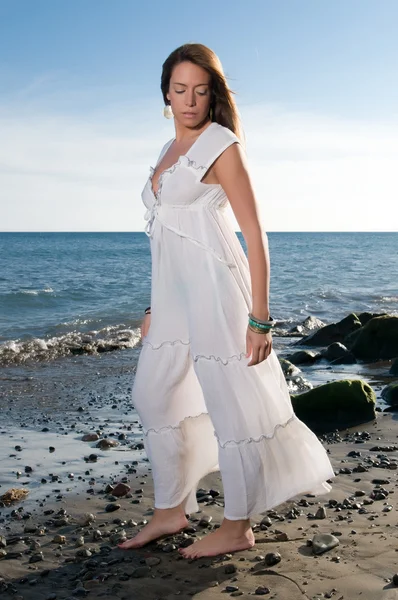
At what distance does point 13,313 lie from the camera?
1941 cm

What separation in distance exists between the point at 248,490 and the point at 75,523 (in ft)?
4.48

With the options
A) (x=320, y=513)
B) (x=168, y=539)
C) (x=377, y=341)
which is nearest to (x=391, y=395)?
(x=320, y=513)

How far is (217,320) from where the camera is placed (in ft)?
11.1

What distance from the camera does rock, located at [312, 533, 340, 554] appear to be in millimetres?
3551

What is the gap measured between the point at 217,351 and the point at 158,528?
3.61ft

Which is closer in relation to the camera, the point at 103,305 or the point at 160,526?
the point at 160,526

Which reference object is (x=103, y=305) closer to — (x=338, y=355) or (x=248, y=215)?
(x=338, y=355)

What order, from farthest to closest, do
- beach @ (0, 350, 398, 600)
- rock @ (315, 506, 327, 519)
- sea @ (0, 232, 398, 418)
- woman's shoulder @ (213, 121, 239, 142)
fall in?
sea @ (0, 232, 398, 418), rock @ (315, 506, 327, 519), woman's shoulder @ (213, 121, 239, 142), beach @ (0, 350, 398, 600)

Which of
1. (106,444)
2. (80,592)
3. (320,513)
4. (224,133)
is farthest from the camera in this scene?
(106,444)

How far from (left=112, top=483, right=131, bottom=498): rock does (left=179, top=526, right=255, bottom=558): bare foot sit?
122cm

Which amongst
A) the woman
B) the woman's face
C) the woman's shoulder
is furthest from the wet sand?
the woman's face

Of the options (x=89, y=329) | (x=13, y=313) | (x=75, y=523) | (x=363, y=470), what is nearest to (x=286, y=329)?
(x=89, y=329)

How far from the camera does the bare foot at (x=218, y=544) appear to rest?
3.54 metres

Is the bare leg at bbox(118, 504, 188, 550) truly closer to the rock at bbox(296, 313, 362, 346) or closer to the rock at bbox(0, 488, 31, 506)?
the rock at bbox(0, 488, 31, 506)
